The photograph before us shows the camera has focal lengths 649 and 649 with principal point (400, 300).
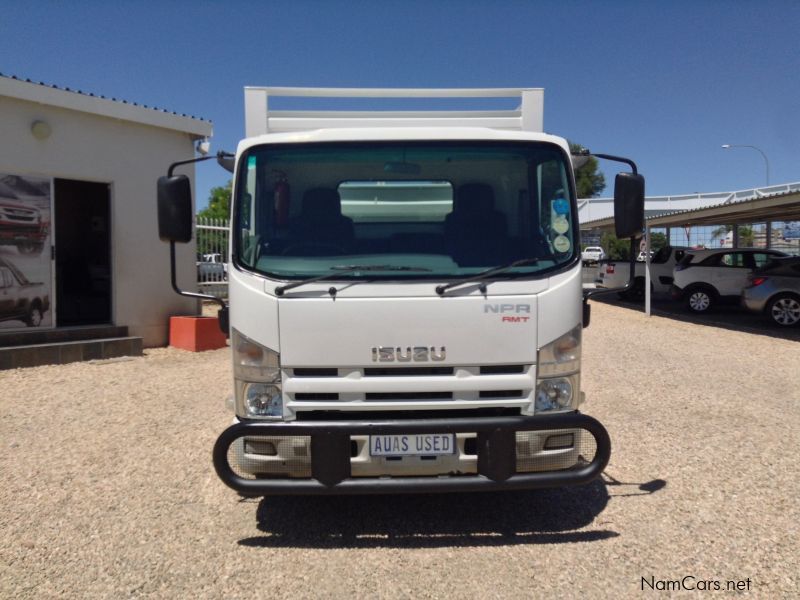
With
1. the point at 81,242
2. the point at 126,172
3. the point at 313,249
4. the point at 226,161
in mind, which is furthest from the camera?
the point at 81,242

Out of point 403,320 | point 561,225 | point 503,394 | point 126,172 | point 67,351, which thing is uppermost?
point 126,172

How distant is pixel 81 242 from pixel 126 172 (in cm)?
399

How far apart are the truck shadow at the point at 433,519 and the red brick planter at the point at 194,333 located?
6188 mm

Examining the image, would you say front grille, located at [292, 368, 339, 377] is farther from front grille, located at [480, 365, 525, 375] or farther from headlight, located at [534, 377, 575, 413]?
headlight, located at [534, 377, 575, 413]

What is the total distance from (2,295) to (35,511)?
551cm

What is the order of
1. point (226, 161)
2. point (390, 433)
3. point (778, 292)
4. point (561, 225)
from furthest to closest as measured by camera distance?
1. point (778, 292)
2. point (226, 161)
3. point (561, 225)
4. point (390, 433)

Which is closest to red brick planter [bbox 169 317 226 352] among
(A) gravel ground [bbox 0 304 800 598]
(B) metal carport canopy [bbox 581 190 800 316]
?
(A) gravel ground [bbox 0 304 800 598]

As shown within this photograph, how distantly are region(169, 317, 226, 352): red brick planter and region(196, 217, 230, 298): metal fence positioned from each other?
1.37 meters

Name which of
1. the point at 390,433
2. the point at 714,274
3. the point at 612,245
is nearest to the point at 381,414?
the point at 390,433

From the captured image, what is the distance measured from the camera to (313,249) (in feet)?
11.8

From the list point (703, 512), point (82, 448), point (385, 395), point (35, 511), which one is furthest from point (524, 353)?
point (82, 448)

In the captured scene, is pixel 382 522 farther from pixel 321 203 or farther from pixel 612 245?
pixel 612 245

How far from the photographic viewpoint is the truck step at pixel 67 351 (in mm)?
8298

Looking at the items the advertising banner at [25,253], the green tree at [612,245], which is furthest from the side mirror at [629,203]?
the green tree at [612,245]
